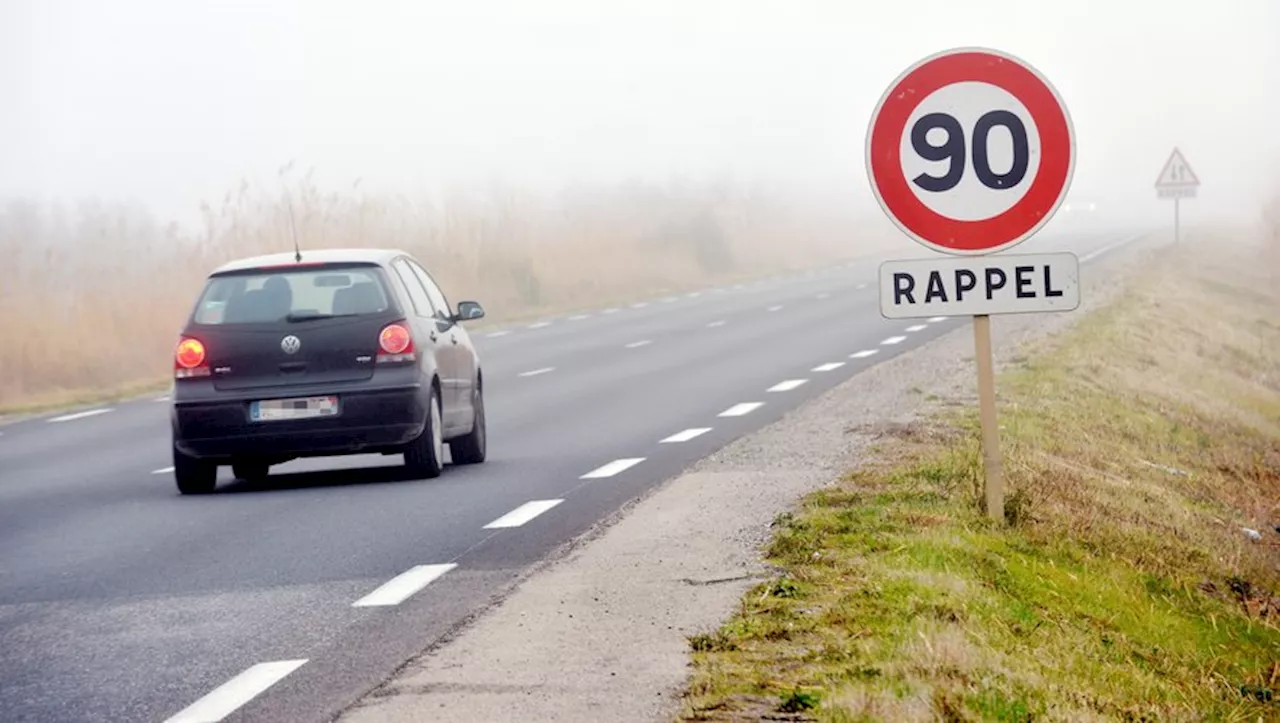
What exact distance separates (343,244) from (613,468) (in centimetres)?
2623

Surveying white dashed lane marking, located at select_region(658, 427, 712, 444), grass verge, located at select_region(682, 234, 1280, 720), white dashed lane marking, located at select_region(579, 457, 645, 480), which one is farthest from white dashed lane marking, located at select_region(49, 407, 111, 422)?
grass verge, located at select_region(682, 234, 1280, 720)

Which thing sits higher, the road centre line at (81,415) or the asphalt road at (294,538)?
the asphalt road at (294,538)

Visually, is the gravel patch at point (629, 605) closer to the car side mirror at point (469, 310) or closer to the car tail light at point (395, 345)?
the car side mirror at point (469, 310)

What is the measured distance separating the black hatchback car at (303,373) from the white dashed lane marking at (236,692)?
6.50 m

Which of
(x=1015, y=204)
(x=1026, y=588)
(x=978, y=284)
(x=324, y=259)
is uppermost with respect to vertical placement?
(x=1015, y=204)

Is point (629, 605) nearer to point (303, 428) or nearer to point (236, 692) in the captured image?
point (236, 692)

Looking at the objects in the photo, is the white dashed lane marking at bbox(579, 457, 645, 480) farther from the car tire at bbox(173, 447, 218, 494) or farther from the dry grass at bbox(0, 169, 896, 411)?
the dry grass at bbox(0, 169, 896, 411)

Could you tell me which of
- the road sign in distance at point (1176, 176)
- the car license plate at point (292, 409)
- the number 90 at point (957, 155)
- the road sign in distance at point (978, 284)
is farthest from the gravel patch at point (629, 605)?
the road sign in distance at point (1176, 176)

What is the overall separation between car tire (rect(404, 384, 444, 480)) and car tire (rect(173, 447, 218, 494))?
1225 mm

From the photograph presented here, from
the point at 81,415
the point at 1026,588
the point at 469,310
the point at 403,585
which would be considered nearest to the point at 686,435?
the point at 469,310

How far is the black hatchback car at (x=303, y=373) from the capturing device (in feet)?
45.9

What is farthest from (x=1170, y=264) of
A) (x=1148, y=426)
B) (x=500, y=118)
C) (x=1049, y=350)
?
(x=500, y=118)

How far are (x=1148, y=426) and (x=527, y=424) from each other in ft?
16.1

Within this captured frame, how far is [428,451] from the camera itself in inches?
560
